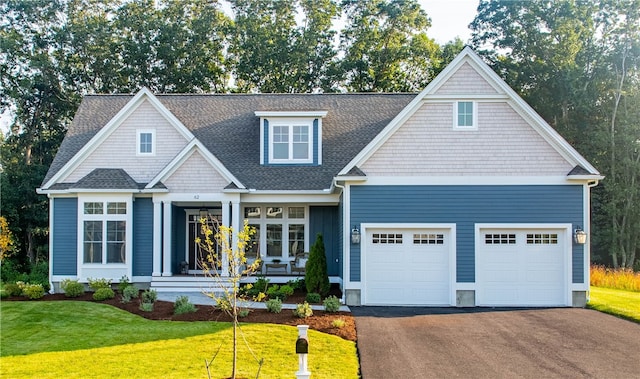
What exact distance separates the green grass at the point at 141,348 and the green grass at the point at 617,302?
7.43m

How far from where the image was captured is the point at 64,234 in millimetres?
19656

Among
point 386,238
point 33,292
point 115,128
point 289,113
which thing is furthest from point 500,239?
point 33,292

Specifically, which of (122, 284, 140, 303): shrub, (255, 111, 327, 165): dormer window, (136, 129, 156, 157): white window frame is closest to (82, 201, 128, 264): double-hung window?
(136, 129, 156, 157): white window frame

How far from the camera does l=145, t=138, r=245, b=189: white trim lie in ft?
62.1

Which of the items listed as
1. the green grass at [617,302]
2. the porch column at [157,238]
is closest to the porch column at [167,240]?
the porch column at [157,238]

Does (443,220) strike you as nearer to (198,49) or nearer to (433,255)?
(433,255)

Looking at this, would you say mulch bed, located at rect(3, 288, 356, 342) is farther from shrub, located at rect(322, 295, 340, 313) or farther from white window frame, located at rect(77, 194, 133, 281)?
white window frame, located at rect(77, 194, 133, 281)

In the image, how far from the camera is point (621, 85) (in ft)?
107

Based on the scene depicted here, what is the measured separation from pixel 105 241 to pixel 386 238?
859 centimetres

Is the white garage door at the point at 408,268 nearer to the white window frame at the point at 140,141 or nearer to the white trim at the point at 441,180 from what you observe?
the white trim at the point at 441,180

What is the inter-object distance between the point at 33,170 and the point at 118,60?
841cm

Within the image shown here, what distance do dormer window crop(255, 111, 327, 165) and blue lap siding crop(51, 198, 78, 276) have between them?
6.17 meters

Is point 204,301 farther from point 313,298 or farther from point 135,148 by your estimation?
point 135,148

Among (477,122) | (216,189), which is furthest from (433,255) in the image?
(216,189)
